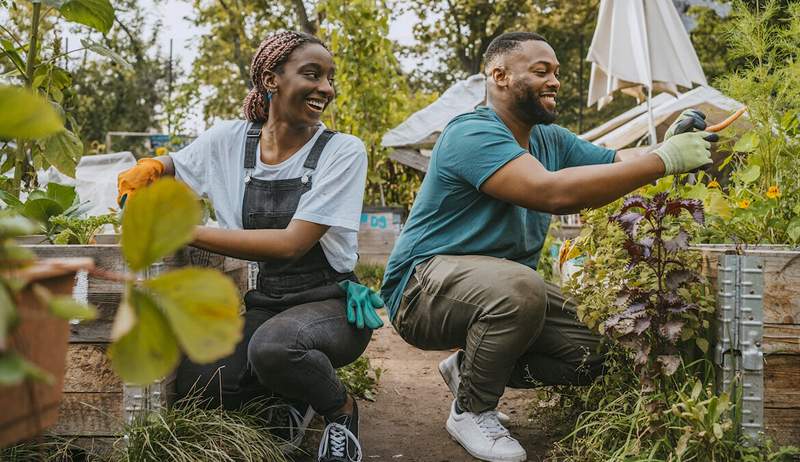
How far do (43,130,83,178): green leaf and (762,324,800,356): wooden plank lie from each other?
7.52ft

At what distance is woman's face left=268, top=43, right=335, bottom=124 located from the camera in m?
2.59

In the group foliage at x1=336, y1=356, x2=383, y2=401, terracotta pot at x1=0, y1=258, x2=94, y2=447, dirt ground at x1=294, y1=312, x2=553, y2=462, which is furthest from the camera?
foliage at x1=336, y1=356, x2=383, y2=401

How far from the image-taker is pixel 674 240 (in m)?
2.05

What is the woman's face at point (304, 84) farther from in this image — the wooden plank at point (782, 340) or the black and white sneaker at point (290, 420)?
the wooden plank at point (782, 340)

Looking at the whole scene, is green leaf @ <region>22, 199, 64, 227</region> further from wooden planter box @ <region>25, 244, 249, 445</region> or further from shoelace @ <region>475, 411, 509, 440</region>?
shoelace @ <region>475, 411, 509, 440</region>

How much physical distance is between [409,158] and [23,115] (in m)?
8.11

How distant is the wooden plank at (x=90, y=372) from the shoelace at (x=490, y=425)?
3.82 ft

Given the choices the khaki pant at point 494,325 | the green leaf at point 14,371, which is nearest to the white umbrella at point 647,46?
the khaki pant at point 494,325

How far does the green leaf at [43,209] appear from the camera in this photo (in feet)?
8.14

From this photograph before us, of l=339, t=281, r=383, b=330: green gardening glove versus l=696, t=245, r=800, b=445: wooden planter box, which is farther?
l=339, t=281, r=383, b=330: green gardening glove

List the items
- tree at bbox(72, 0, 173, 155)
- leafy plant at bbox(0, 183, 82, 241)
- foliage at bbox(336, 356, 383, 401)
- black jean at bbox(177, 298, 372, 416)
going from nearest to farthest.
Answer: black jean at bbox(177, 298, 372, 416)
leafy plant at bbox(0, 183, 82, 241)
foliage at bbox(336, 356, 383, 401)
tree at bbox(72, 0, 173, 155)

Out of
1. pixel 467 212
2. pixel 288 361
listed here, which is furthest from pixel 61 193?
pixel 467 212

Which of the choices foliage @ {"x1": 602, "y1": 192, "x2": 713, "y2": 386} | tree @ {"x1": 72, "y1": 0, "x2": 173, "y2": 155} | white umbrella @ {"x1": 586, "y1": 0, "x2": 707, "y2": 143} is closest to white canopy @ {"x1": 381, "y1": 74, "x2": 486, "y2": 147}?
white umbrella @ {"x1": 586, "y1": 0, "x2": 707, "y2": 143}

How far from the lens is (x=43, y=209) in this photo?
8.29ft
